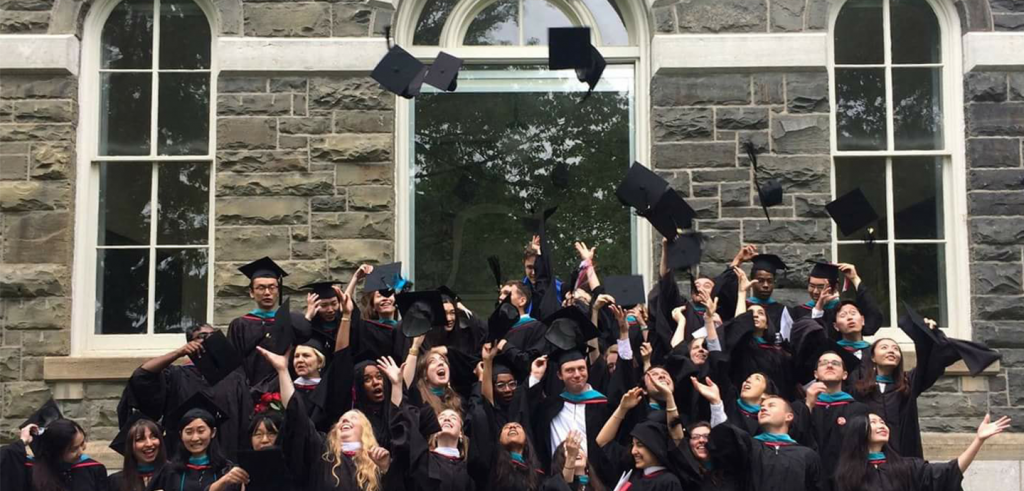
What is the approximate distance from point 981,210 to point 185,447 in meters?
5.86

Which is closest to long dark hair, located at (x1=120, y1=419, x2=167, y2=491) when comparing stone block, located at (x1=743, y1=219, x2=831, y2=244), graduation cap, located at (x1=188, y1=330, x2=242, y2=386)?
graduation cap, located at (x1=188, y1=330, x2=242, y2=386)

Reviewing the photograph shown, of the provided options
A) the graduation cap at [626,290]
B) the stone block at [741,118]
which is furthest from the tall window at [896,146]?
the graduation cap at [626,290]

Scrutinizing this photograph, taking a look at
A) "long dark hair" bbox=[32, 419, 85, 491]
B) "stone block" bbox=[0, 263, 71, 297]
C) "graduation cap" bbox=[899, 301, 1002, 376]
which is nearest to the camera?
"long dark hair" bbox=[32, 419, 85, 491]

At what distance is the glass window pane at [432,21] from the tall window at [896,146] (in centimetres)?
296

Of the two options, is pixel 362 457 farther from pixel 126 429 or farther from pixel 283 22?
pixel 283 22

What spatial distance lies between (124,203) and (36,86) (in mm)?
1052

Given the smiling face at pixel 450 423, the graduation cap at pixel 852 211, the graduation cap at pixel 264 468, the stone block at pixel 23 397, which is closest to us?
the graduation cap at pixel 264 468

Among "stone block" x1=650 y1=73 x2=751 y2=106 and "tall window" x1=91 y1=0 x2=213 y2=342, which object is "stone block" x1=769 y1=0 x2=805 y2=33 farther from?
"tall window" x1=91 y1=0 x2=213 y2=342

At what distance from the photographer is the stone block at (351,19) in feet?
32.0

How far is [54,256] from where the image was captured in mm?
9500

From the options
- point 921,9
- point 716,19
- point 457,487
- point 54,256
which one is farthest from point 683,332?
point 54,256

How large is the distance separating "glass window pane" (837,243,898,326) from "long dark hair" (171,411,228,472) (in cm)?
483

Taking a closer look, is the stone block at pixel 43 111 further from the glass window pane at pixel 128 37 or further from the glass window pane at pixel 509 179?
the glass window pane at pixel 509 179

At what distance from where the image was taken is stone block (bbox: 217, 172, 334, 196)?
31.5ft
